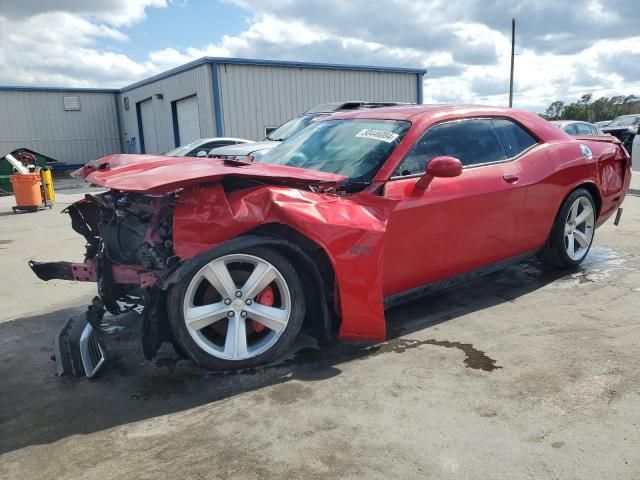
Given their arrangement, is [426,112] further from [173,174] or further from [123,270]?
[123,270]

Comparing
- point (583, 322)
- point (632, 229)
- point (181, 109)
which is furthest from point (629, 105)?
point (583, 322)

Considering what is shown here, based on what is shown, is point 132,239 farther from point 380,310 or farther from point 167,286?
point 380,310

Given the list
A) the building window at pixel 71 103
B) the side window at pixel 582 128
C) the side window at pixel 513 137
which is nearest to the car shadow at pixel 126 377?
the side window at pixel 513 137

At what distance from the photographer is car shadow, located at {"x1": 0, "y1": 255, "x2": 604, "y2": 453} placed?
265 cm

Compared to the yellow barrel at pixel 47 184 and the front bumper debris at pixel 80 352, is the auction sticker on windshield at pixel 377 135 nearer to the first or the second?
the front bumper debris at pixel 80 352

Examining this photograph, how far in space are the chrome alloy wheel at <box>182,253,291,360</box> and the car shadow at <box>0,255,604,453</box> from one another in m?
0.17

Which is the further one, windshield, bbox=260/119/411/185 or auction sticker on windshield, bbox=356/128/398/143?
auction sticker on windshield, bbox=356/128/398/143

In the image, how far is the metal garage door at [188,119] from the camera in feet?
67.4

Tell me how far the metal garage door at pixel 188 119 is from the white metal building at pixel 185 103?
0.13ft

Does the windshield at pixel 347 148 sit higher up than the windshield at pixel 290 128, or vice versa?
the windshield at pixel 290 128

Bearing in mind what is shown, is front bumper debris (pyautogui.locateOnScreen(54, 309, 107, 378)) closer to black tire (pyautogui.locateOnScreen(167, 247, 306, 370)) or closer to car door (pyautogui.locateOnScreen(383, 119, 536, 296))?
black tire (pyautogui.locateOnScreen(167, 247, 306, 370))

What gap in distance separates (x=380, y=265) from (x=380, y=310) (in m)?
0.27

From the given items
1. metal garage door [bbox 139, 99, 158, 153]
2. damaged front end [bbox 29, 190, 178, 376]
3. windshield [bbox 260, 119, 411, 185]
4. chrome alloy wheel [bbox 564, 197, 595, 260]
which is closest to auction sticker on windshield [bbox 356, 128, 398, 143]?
windshield [bbox 260, 119, 411, 185]

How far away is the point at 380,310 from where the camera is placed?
3.18m
